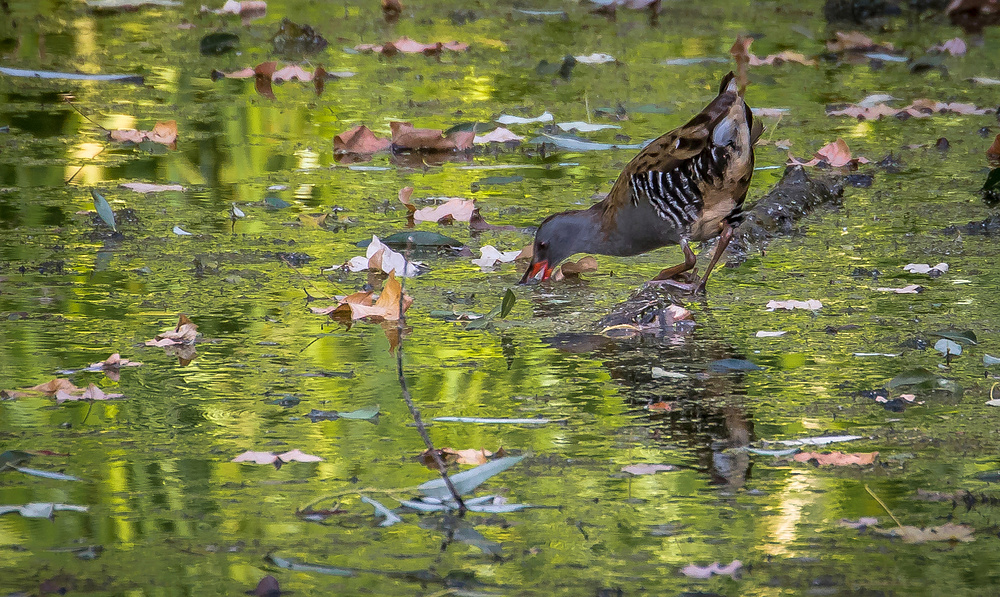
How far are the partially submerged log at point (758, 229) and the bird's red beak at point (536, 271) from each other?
1.52ft

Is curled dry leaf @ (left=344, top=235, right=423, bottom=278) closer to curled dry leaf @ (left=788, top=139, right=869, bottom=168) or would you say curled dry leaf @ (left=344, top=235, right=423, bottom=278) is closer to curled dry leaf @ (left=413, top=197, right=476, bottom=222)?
curled dry leaf @ (left=413, top=197, right=476, bottom=222)

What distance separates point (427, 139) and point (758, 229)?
2.14m

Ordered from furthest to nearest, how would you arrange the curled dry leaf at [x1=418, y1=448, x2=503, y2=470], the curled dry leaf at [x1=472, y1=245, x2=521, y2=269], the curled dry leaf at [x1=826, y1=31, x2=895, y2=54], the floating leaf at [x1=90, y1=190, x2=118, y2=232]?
1. the curled dry leaf at [x1=826, y1=31, x2=895, y2=54]
2. the floating leaf at [x1=90, y1=190, x2=118, y2=232]
3. the curled dry leaf at [x1=472, y1=245, x2=521, y2=269]
4. the curled dry leaf at [x1=418, y1=448, x2=503, y2=470]

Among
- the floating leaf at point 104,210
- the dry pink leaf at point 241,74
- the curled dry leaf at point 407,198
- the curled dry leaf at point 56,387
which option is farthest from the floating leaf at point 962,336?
the dry pink leaf at point 241,74

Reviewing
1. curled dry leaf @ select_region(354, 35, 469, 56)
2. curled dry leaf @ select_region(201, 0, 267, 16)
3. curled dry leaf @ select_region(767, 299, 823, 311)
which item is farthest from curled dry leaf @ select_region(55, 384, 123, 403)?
curled dry leaf @ select_region(201, 0, 267, 16)

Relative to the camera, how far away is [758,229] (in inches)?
246

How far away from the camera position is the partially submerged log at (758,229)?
503 centimetres

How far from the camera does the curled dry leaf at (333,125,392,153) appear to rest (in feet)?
25.0

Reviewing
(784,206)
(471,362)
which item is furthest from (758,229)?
(471,362)

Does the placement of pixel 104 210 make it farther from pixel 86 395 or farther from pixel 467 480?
pixel 467 480

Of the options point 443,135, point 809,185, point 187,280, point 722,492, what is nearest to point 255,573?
point 722,492

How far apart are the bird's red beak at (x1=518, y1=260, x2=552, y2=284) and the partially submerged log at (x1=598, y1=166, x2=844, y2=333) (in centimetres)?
46

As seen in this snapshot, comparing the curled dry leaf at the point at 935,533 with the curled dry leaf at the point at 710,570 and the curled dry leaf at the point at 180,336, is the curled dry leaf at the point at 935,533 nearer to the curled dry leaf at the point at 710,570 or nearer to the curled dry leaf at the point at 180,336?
the curled dry leaf at the point at 710,570

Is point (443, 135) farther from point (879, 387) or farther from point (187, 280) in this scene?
point (879, 387)
